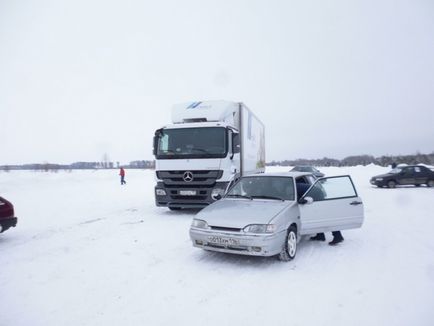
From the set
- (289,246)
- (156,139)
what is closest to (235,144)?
(156,139)

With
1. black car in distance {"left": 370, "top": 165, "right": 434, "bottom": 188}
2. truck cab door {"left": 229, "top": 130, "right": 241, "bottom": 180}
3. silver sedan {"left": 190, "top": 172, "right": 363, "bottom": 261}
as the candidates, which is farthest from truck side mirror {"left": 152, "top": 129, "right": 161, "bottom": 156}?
black car in distance {"left": 370, "top": 165, "right": 434, "bottom": 188}

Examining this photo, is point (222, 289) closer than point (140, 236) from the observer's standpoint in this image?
Yes

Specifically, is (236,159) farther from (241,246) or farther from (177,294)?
(177,294)

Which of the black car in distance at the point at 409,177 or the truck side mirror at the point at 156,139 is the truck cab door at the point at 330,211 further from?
the black car in distance at the point at 409,177

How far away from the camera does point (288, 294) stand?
3.80m

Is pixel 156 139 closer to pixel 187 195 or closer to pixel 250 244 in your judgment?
pixel 187 195

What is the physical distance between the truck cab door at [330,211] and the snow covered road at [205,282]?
0.49 metres

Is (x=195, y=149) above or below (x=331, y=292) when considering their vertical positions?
above

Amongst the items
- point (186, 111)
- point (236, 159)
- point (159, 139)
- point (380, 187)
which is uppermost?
point (186, 111)

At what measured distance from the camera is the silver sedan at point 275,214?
464 centimetres

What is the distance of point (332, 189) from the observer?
5.71 meters

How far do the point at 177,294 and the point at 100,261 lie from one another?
6.71 feet

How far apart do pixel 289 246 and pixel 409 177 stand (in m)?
17.6

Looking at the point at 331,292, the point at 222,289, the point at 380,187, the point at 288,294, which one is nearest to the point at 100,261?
the point at 222,289
